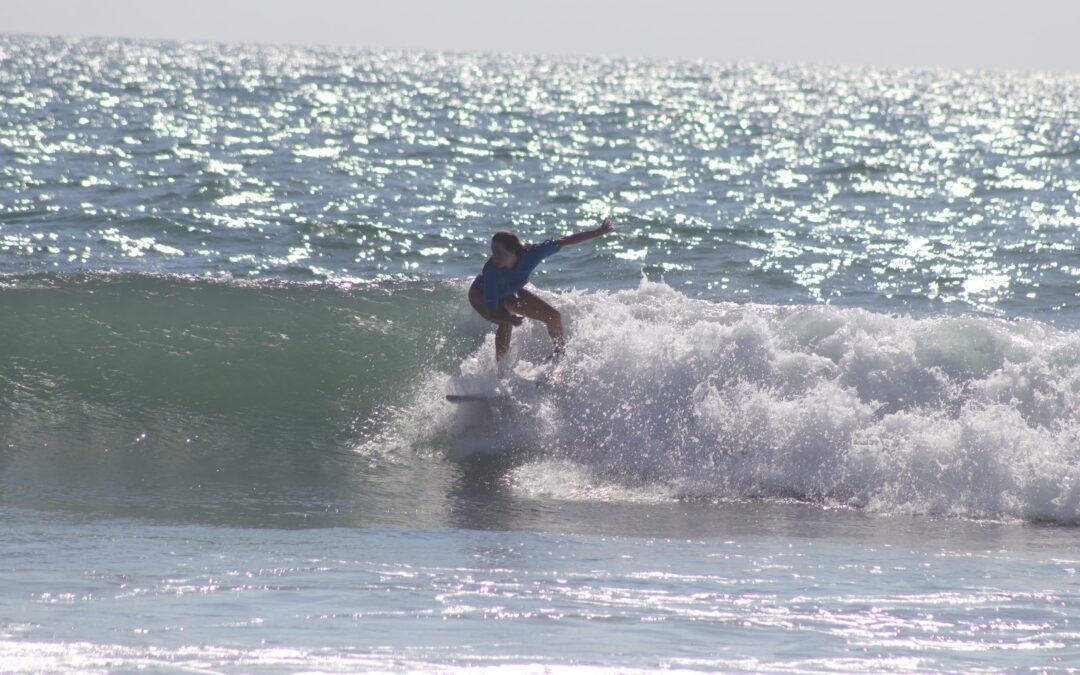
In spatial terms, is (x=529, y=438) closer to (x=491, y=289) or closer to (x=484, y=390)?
(x=484, y=390)

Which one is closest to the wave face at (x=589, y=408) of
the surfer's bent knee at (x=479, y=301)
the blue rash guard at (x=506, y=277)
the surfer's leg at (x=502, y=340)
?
the surfer's leg at (x=502, y=340)

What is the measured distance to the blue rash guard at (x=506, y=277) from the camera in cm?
904

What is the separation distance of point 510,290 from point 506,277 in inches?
4.9

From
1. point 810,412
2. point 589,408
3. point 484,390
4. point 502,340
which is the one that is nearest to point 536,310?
point 502,340

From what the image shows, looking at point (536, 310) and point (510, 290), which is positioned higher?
point (510, 290)

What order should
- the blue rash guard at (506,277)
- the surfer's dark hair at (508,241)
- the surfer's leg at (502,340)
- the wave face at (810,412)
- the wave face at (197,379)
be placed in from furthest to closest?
the surfer's leg at (502,340), the blue rash guard at (506,277), the surfer's dark hair at (508,241), the wave face at (197,379), the wave face at (810,412)

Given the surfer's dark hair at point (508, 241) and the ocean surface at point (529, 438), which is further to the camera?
the surfer's dark hair at point (508, 241)

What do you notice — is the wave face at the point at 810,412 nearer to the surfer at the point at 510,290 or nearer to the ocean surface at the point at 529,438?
the ocean surface at the point at 529,438

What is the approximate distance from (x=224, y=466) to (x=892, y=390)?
492cm

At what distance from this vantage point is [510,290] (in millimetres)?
9188

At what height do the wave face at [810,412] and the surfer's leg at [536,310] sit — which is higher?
the surfer's leg at [536,310]

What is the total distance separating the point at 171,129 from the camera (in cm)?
3072

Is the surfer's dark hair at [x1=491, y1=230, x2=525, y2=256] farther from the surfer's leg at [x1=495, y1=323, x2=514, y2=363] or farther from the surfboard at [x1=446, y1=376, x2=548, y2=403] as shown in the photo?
the surfboard at [x1=446, y1=376, x2=548, y2=403]

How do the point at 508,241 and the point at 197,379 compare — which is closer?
the point at 508,241
